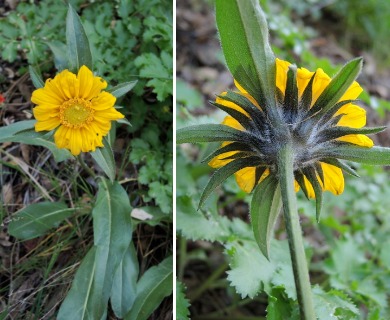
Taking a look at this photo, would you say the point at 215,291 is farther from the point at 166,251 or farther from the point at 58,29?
the point at 58,29

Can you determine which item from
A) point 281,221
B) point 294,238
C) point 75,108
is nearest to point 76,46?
point 75,108

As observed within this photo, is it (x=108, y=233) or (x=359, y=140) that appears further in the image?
(x=108, y=233)

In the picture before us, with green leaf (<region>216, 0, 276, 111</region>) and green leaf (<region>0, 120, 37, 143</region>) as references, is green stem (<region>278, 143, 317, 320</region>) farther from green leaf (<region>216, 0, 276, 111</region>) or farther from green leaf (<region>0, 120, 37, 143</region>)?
green leaf (<region>0, 120, 37, 143</region>)

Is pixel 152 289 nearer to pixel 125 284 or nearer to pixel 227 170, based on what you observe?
pixel 125 284

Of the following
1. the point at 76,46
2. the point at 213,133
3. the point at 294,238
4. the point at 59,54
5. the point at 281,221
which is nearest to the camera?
the point at 294,238

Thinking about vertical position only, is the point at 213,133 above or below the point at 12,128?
below

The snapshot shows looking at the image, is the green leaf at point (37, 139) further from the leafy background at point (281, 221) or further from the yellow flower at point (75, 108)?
the leafy background at point (281, 221)

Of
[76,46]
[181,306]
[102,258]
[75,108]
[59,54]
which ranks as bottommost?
[181,306]

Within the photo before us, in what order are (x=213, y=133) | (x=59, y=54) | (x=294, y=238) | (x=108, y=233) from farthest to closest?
1. (x=59, y=54)
2. (x=108, y=233)
3. (x=213, y=133)
4. (x=294, y=238)
